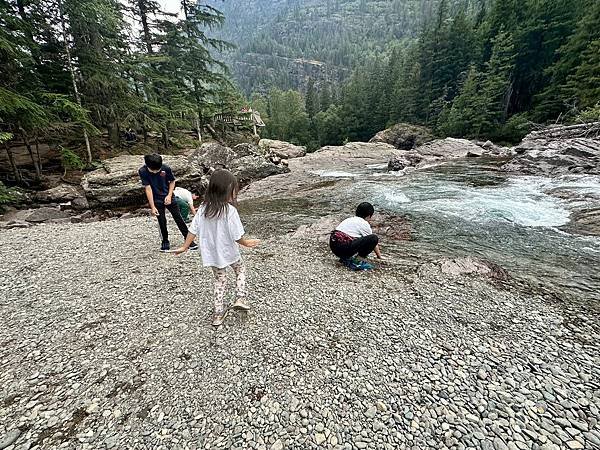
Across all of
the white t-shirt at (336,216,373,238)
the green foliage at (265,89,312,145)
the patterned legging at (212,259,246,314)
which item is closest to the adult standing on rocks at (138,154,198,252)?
the patterned legging at (212,259,246,314)

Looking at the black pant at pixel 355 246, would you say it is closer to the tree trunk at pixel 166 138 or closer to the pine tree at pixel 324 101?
the tree trunk at pixel 166 138

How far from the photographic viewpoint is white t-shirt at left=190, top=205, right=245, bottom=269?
439 cm

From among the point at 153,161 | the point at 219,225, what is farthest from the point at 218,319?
the point at 153,161

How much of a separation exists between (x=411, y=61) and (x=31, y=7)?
216ft

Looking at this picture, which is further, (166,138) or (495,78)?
(495,78)

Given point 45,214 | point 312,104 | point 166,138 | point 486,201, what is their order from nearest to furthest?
point 45,214 → point 486,201 → point 166,138 → point 312,104

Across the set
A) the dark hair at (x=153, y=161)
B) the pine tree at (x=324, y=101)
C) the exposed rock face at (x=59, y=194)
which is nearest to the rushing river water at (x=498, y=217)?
the dark hair at (x=153, y=161)

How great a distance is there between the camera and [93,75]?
17.0 meters

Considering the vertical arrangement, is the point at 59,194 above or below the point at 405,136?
below

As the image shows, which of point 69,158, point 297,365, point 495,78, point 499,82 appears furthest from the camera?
point 495,78

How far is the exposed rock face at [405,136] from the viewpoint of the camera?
49.3 metres

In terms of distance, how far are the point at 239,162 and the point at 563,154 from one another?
23815 mm

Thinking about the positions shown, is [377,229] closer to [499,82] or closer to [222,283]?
[222,283]

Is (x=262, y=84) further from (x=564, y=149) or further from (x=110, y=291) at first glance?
(x=110, y=291)
